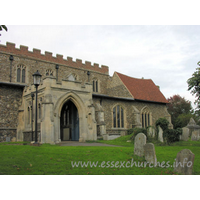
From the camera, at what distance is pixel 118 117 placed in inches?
1088

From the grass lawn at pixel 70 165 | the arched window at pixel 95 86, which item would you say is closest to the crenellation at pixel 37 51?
the arched window at pixel 95 86

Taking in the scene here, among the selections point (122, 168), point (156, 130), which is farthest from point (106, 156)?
point (156, 130)

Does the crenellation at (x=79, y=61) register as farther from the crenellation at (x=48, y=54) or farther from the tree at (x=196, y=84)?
the tree at (x=196, y=84)

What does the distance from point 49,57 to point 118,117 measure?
36.8 feet

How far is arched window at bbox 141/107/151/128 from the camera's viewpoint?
31.1 meters

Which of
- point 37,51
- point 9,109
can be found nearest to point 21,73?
point 37,51

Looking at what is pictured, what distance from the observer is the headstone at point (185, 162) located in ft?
24.7

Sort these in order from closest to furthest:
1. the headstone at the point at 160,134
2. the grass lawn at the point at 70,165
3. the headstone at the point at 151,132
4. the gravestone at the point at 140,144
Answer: the grass lawn at the point at 70,165, the gravestone at the point at 140,144, the headstone at the point at 160,134, the headstone at the point at 151,132

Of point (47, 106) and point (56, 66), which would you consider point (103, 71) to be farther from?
point (47, 106)

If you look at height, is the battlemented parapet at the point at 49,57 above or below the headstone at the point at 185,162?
above

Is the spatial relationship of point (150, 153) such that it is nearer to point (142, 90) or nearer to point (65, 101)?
point (65, 101)

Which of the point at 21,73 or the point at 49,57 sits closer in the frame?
the point at 21,73

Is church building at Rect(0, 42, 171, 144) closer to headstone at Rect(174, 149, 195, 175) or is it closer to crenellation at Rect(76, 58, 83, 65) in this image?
crenellation at Rect(76, 58, 83, 65)

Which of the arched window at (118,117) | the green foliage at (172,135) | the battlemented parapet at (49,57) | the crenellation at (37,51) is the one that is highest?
the crenellation at (37,51)
